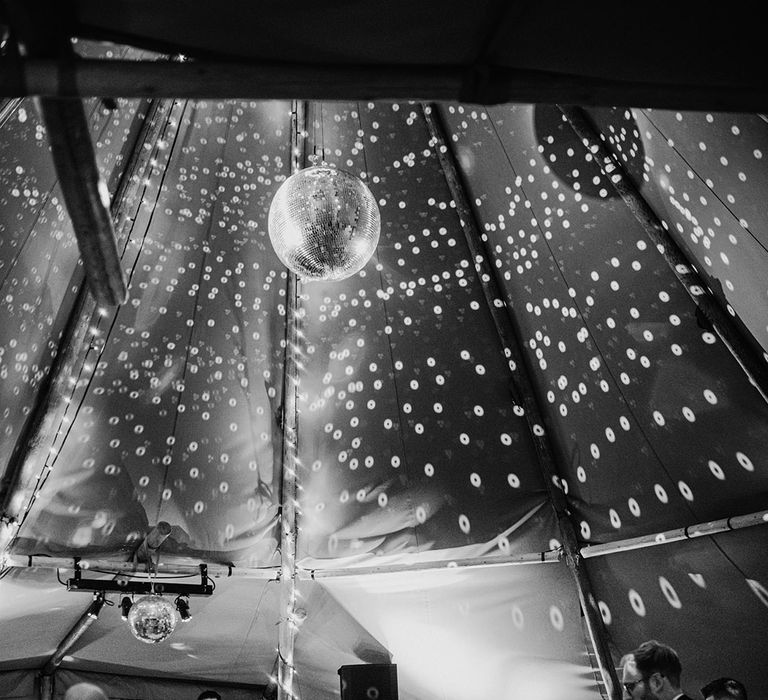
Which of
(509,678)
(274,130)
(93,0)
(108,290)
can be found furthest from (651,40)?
(509,678)

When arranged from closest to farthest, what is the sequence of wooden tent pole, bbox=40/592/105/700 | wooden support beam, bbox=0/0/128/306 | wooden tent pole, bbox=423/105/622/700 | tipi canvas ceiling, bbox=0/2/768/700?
wooden support beam, bbox=0/0/128/306 → tipi canvas ceiling, bbox=0/2/768/700 → wooden tent pole, bbox=423/105/622/700 → wooden tent pole, bbox=40/592/105/700

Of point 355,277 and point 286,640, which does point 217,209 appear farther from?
point 286,640

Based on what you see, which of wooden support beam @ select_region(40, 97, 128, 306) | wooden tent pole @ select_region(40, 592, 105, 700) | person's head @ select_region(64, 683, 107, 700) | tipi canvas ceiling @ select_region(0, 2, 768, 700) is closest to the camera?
wooden support beam @ select_region(40, 97, 128, 306)

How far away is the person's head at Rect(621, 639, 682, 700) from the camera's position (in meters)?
3.73

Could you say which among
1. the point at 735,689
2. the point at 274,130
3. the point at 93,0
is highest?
the point at 274,130

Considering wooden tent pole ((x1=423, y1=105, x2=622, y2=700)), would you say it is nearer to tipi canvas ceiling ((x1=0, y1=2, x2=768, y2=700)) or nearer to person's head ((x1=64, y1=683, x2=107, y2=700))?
tipi canvas ceiling ((x1=0, y1=2, x2=768, y2=700))

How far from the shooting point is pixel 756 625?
11.1ft

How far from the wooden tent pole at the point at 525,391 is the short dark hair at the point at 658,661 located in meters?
0.24

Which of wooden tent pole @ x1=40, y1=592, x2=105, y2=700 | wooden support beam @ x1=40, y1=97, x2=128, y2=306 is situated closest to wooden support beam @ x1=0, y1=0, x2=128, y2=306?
wooden support beam @ x1=40, y1=97, x2=128, y2=306

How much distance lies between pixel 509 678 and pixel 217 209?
3941mm

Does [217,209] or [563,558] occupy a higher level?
[217,209]

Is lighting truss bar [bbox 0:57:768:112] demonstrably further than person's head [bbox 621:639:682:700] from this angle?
No

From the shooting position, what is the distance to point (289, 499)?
191 inches

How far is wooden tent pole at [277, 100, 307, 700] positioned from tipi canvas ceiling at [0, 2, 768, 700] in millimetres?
20
